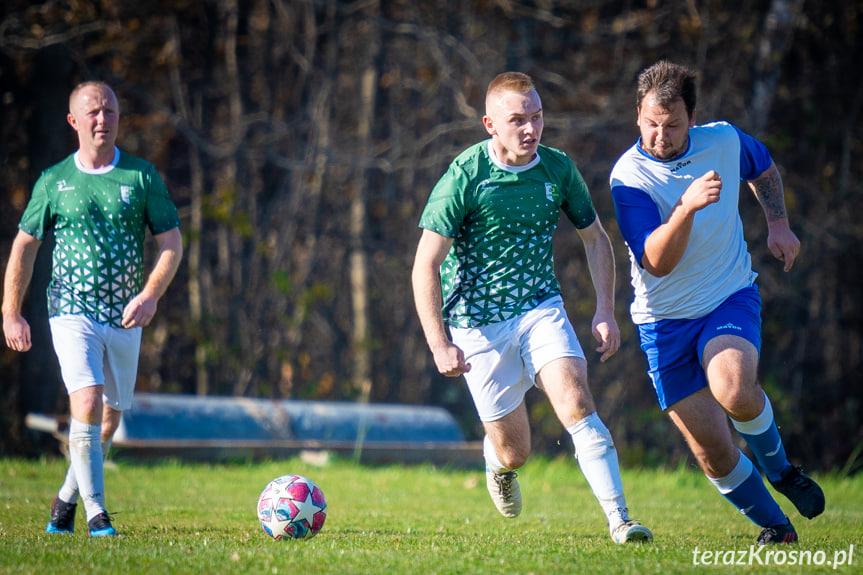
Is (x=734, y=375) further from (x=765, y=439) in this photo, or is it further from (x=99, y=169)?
(x=99, y=169)

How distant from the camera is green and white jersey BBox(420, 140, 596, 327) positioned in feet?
16.4

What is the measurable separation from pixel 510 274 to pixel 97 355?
2408mm

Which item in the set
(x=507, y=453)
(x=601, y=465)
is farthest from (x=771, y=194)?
(x=507, y=453)

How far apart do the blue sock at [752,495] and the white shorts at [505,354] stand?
104 centimetres

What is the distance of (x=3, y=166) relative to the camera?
12.0m

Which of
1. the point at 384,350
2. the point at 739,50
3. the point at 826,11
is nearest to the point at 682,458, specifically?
the point at 384,350

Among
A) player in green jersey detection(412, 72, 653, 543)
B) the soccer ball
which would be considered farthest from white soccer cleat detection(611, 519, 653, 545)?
the soccer ball

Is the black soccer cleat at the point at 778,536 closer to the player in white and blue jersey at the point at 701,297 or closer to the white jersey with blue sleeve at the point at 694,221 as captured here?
the player in white and blue jersey at the point at 701,297

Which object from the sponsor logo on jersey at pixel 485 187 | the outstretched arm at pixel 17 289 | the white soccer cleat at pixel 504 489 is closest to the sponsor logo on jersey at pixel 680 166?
the sponsor logo on jersey at pixel 485 187

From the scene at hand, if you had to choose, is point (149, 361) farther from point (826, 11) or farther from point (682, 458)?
point (826, 11)

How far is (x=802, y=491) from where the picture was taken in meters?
4.96

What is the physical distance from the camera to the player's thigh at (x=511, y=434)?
5.17m

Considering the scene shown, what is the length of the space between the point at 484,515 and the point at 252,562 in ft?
10.8

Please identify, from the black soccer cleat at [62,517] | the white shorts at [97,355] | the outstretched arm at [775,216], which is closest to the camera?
the outstretched arm at [775,216]
